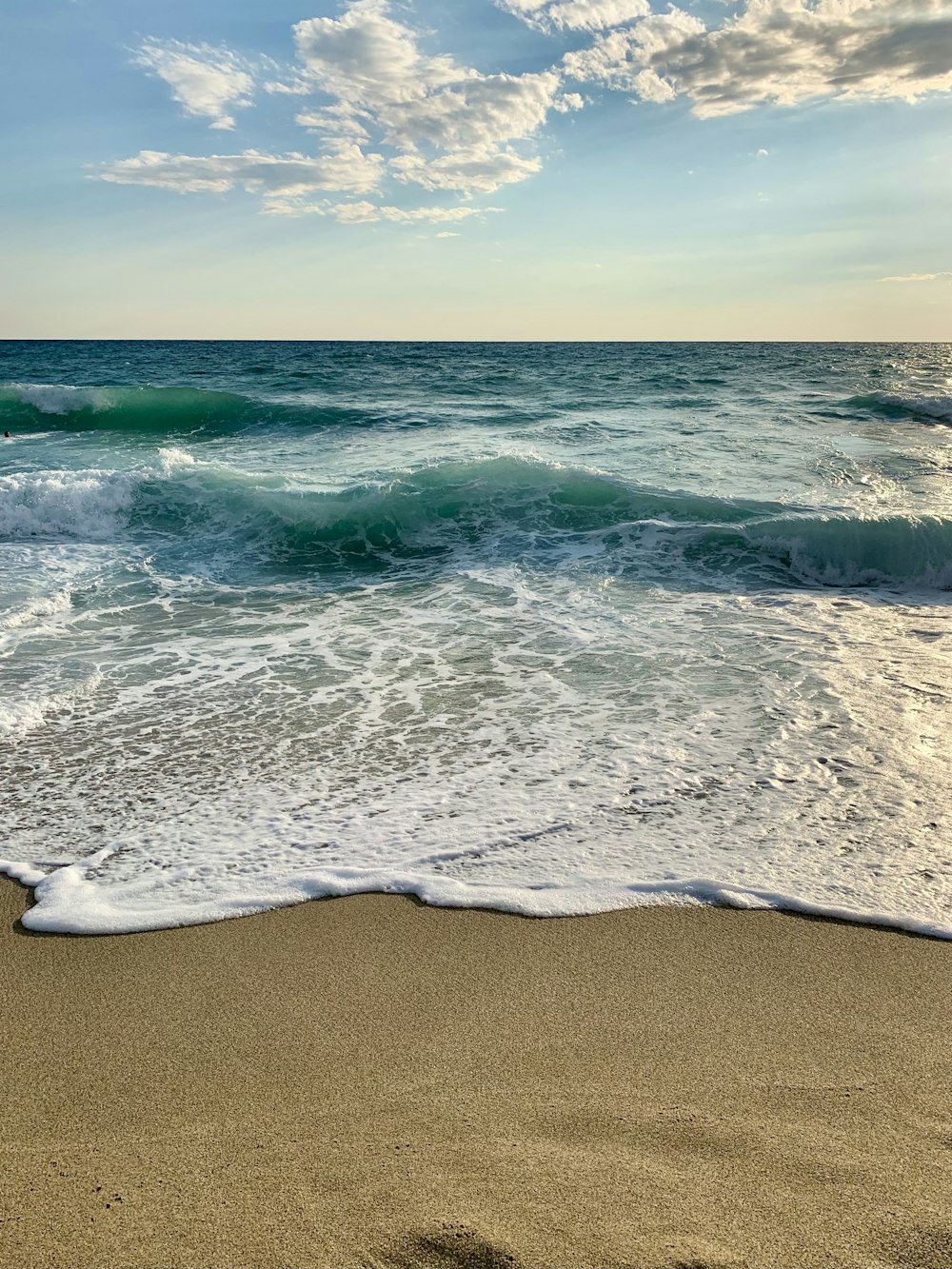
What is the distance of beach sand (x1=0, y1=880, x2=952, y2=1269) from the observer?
1889 mm

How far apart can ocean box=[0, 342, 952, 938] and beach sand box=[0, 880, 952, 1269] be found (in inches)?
10.1

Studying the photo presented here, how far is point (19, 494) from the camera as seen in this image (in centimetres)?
1108

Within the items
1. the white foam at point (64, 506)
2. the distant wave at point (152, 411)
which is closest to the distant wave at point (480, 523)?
the white foam at point (64, 506)

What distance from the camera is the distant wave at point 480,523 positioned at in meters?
9.28

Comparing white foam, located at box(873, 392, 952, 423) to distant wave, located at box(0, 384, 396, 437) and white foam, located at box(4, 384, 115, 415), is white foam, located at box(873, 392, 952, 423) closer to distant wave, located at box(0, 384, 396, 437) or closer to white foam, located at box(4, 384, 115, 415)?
distant wave, located at box(0, 384, 396, 437)

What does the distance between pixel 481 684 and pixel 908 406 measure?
72.6ft

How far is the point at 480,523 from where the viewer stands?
10.9 meters

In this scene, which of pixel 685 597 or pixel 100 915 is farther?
pixel 685 597

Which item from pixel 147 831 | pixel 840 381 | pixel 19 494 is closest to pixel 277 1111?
pixel 147 831

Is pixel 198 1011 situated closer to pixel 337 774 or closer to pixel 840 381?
pixel 337 774

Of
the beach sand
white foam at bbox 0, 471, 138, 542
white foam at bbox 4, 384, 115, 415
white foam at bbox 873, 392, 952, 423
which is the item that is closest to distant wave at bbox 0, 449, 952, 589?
white foam at bbox 0, 471, 138, 542

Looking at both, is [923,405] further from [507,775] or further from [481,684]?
[507,775]

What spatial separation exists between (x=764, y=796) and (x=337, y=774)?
6.77 feet

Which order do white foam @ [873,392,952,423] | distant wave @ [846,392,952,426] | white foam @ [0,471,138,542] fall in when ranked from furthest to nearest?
white foam @ [873,392,952,423] < distant wave @ [846,392,952,426] < white foam @ [0,471,138,542]
